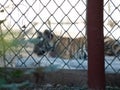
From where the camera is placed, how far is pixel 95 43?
5.20ft

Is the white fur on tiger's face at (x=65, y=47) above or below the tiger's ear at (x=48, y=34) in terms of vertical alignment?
below

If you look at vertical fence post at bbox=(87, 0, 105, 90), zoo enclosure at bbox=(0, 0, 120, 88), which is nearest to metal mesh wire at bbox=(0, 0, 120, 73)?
zoo enclosure at bbox=(0, 0, 120, 88)

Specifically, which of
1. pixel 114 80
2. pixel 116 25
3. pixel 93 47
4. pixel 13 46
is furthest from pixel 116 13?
pixel 13 46

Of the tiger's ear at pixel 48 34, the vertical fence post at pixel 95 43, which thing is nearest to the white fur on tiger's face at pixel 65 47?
the tiger's ear at pixel 48 34

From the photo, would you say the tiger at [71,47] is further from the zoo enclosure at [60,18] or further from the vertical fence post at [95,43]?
the vertical fence post at [95,43]

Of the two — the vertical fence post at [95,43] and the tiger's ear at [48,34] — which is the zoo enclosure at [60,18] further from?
the vertical fence post at [95,43]

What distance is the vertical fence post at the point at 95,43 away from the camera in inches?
61.6

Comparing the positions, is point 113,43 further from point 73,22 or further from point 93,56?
point 93,56

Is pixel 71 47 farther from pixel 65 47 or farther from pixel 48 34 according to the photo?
pixel 48 34

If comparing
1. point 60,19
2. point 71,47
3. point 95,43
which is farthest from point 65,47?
point 95,43

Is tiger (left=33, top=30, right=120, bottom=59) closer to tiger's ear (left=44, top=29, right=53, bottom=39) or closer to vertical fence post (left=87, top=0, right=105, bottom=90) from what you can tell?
tiger's ear (left=44, top=29, right=53, bottom=39)

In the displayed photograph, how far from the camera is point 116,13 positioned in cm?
272

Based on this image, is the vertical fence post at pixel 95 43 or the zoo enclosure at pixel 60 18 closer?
the vertical fence post at pixel 95 43

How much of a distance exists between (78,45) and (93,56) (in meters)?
1.06
